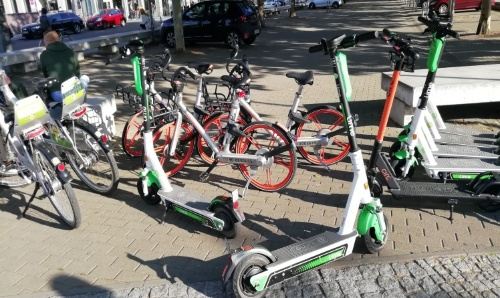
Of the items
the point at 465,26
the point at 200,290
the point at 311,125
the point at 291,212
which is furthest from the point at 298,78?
the point at 465,26

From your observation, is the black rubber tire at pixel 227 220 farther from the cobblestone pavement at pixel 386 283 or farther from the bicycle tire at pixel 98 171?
the bicycle tire at pixel 98 171

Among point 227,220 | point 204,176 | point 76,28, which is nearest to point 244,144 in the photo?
point 204,176

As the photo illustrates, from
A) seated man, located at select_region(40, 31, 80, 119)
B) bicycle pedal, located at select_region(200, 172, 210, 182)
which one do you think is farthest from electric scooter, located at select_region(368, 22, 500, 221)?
seated man, located at select_region(40, 31, 80, 119)

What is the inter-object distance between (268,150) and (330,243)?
1535 mm

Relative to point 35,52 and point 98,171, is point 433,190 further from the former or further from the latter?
point 35,52

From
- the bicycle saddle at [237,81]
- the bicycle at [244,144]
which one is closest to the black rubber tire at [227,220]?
the bicycle at [244,144]

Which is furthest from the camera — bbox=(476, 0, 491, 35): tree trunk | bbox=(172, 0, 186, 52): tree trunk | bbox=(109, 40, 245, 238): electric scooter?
bbox=(172, 0, 186, 52): tree trunk

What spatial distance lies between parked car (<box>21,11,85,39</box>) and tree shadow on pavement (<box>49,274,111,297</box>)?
28.8m

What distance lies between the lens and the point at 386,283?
307 centimetres

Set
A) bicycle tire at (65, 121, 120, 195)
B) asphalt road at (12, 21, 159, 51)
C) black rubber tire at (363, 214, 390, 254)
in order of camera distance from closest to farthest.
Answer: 1. black rubber tire at (363, 214, 390, 254)
2. bicycle tire at (65, 121, 120, 195)
3. asphalt road at (12, 21, 159, 51)

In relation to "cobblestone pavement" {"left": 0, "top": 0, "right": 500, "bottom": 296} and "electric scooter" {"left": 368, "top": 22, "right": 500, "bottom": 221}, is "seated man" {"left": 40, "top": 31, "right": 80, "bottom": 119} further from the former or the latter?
"electric scooter" {"left": 368, "top": 22, "right": 500, "bottom": 221}

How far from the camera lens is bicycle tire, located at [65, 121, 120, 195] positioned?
177 inches

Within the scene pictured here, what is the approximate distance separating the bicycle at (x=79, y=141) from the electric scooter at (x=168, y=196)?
21.2 inches

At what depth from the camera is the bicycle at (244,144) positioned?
443 centimetres
